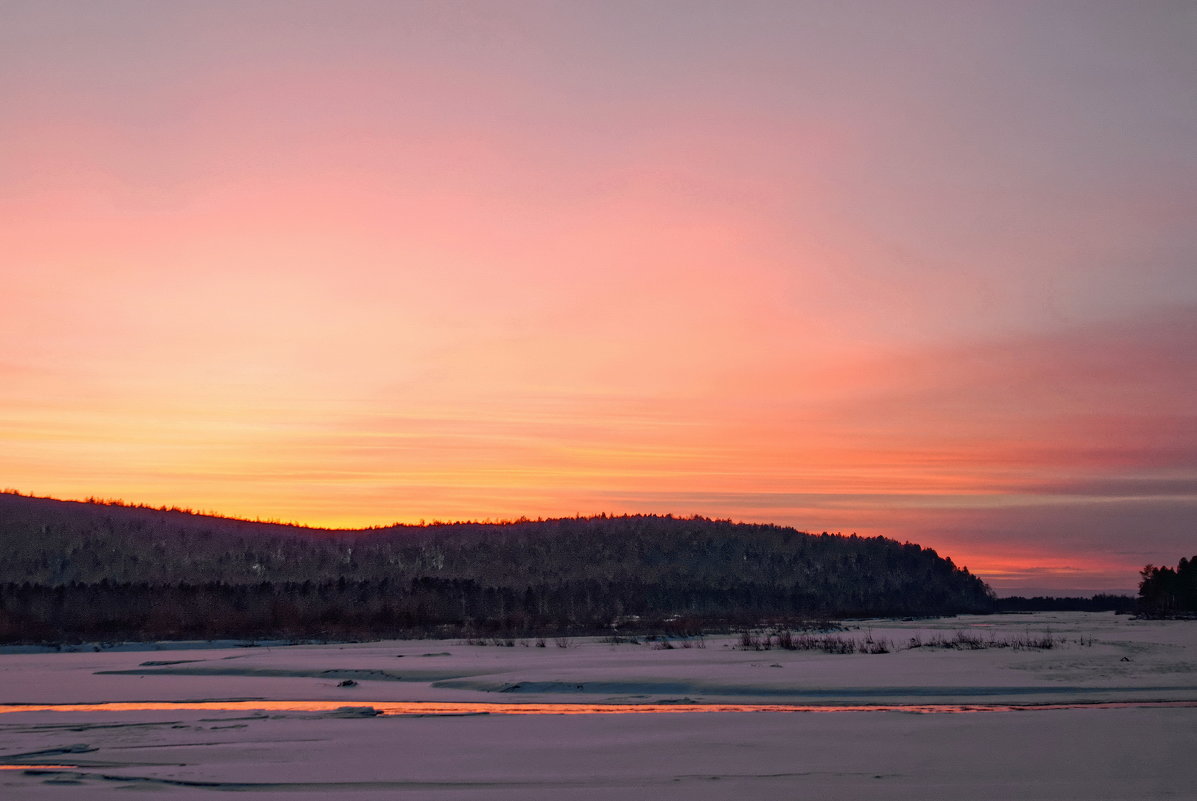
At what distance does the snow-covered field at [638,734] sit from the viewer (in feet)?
32.8

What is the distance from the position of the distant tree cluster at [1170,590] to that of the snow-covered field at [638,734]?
141 feet

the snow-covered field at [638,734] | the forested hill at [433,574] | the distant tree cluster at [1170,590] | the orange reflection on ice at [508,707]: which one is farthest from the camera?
the distant tree cluster at [1170,590]

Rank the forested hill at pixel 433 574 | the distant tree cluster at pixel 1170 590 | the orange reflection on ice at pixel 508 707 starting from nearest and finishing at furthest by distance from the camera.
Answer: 1. the orange reflection on ice at pixel 508 707
2. the forested hill at pixel 433 574
3. the distant tree cluster at pixel 1170 590

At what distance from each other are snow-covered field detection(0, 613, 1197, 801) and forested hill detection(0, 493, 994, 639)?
21.3 m

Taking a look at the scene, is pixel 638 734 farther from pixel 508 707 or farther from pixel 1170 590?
pixel 1170 590

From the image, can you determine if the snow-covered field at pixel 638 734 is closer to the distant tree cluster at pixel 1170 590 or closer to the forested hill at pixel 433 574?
the forested hill at pixel 433 574

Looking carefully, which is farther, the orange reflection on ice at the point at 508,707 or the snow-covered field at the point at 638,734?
the orange reflection on ice at the point at 508,707

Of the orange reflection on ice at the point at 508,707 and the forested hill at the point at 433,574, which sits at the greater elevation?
the forested hill at the point at 433,574

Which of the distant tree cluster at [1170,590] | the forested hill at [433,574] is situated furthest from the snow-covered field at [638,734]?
the distant tree cluster at [1170,590]

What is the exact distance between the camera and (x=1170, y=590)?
6519 cm

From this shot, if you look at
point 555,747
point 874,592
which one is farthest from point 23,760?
point 874,592

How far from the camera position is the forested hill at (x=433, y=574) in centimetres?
4534

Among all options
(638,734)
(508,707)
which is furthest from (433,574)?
(638,734)

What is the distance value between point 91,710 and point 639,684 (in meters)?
9.07
